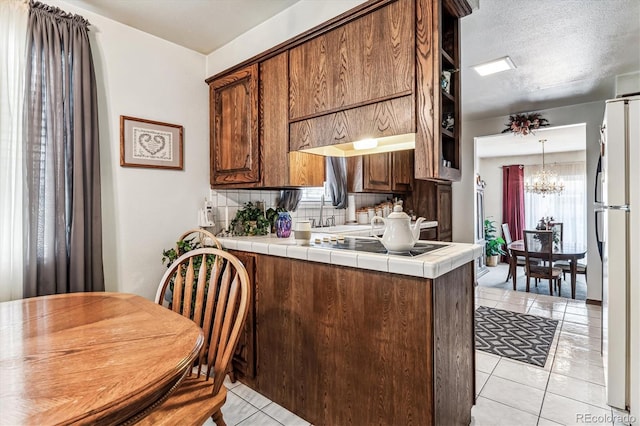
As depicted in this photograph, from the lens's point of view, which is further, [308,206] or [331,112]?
[308,206]

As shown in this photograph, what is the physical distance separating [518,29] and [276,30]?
1.84 metres

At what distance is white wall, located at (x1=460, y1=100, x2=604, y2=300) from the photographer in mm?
4012

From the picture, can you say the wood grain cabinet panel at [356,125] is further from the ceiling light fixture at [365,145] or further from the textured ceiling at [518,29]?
the textured ceiling at [518,29]

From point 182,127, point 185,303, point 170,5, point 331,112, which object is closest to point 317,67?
point 331,112

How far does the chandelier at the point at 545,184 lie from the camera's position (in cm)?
664

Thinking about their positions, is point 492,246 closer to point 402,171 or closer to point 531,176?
point 531,176

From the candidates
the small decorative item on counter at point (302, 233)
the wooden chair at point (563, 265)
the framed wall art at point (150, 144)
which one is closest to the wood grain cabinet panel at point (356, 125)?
the small decorative item on counter at point (302, 233)

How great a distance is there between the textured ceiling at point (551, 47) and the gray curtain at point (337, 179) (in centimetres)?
153

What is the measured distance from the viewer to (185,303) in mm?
1491

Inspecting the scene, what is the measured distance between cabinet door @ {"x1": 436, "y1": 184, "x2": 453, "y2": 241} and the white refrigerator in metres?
2.55

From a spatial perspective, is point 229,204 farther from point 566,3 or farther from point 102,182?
point 566,3

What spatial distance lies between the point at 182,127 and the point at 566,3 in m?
2.95

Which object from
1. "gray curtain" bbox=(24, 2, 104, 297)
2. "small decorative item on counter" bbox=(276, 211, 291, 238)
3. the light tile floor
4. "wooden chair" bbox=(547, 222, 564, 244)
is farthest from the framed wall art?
"wooden chair" bbox=(547, 222, 564, 244)

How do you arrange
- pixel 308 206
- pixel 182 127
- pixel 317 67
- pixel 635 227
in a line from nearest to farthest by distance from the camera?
1. pixel 635 227
2. pixel 317 67
3. pixel 182 127
4. pixel 308 206
